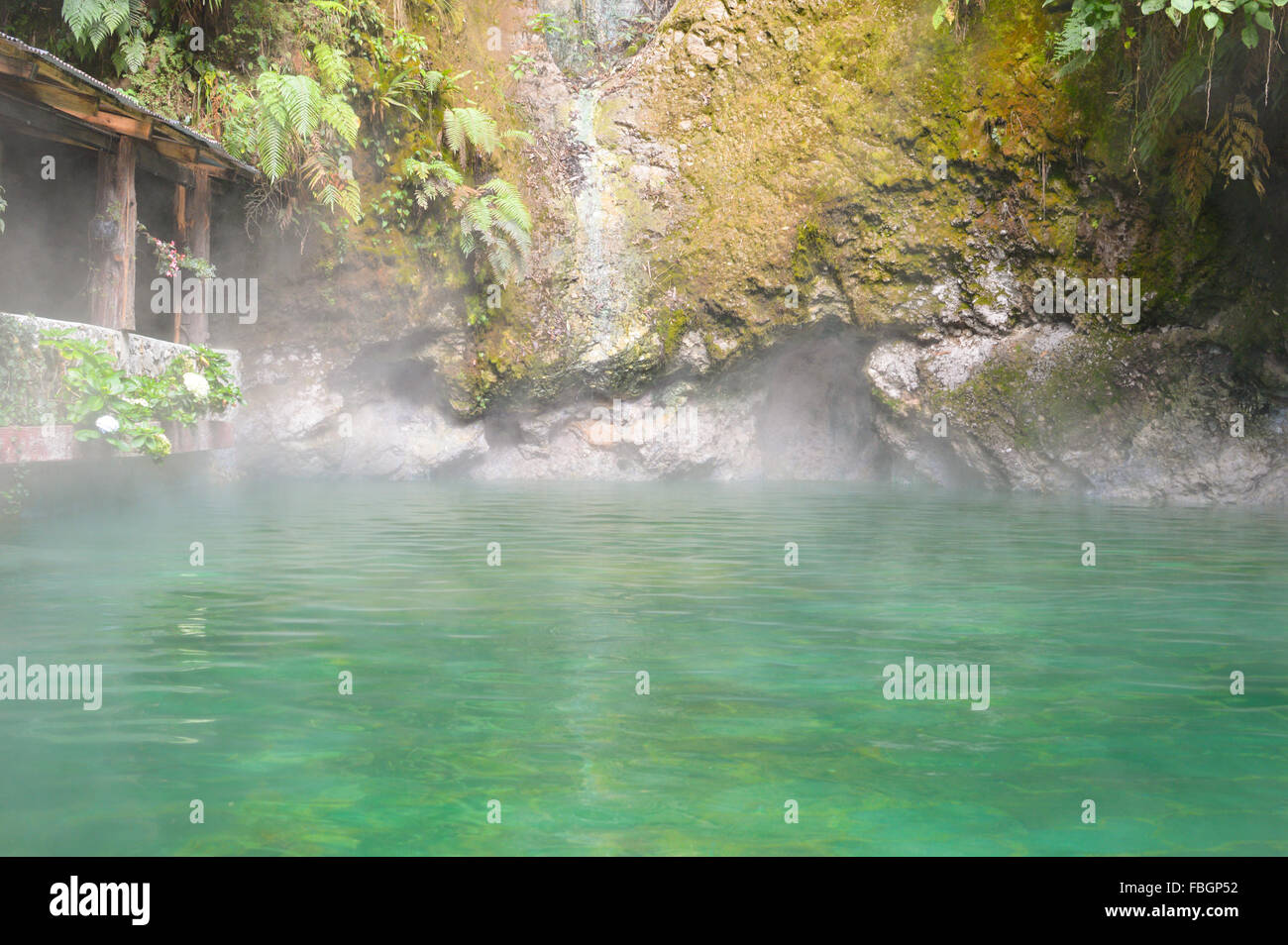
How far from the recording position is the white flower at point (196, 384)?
12477 mm

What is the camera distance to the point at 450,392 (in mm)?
19969

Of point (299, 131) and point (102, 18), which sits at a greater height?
point (102, 18)

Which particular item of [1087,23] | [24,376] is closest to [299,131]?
[24,376]

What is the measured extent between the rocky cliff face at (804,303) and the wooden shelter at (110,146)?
4.12m

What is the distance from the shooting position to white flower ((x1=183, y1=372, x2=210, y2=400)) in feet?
40.9

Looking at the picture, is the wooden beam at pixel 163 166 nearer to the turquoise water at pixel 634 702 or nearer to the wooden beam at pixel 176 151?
the wooden beam at pixel 176 151

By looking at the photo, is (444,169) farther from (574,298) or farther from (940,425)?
(940,425)

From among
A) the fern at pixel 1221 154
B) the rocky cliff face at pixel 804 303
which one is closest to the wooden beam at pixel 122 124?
the rocky cliff face at pixel 804 303

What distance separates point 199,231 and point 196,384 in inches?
135

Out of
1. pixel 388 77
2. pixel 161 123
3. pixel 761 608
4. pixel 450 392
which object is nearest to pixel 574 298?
pixel 450 392

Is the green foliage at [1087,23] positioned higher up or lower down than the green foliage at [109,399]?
higher up

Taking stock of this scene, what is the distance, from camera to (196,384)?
493 inches

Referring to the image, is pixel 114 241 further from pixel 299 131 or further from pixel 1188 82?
pixel 1188 82
